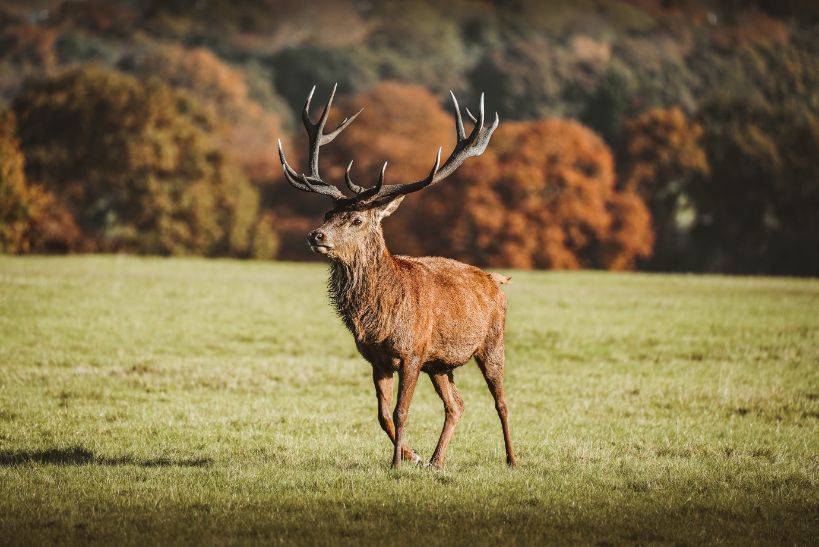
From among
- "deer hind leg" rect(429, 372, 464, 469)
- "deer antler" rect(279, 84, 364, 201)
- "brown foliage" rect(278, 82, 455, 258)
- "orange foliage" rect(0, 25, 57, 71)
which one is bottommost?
"deer hind leg" rect(429, 372, 464, 469)

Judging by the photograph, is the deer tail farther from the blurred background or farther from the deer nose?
the blurred background

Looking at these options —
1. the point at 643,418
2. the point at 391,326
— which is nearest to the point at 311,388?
the point at 643,418

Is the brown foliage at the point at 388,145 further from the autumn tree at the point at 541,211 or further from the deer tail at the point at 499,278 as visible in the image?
the deer tail at the point at 499,278

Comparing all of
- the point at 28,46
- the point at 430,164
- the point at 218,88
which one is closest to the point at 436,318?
the point at 430,164

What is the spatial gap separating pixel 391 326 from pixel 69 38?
113923 mm

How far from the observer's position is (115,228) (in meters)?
60.8

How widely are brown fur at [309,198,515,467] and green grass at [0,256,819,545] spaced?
0.73 metres

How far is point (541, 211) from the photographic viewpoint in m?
60.0

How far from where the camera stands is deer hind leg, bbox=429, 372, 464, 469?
35.6 feet

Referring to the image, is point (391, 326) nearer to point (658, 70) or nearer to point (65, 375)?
point (65, 375)

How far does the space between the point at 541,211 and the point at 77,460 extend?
165 feet

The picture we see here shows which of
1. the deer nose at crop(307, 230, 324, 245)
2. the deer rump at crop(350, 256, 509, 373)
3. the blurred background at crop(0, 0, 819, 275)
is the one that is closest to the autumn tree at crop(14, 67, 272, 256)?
the blurred background at crop(0, 0, 819, 275)

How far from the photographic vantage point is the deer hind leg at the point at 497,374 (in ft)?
36.9

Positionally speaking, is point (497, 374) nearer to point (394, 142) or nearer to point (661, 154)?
point (661, 154)
